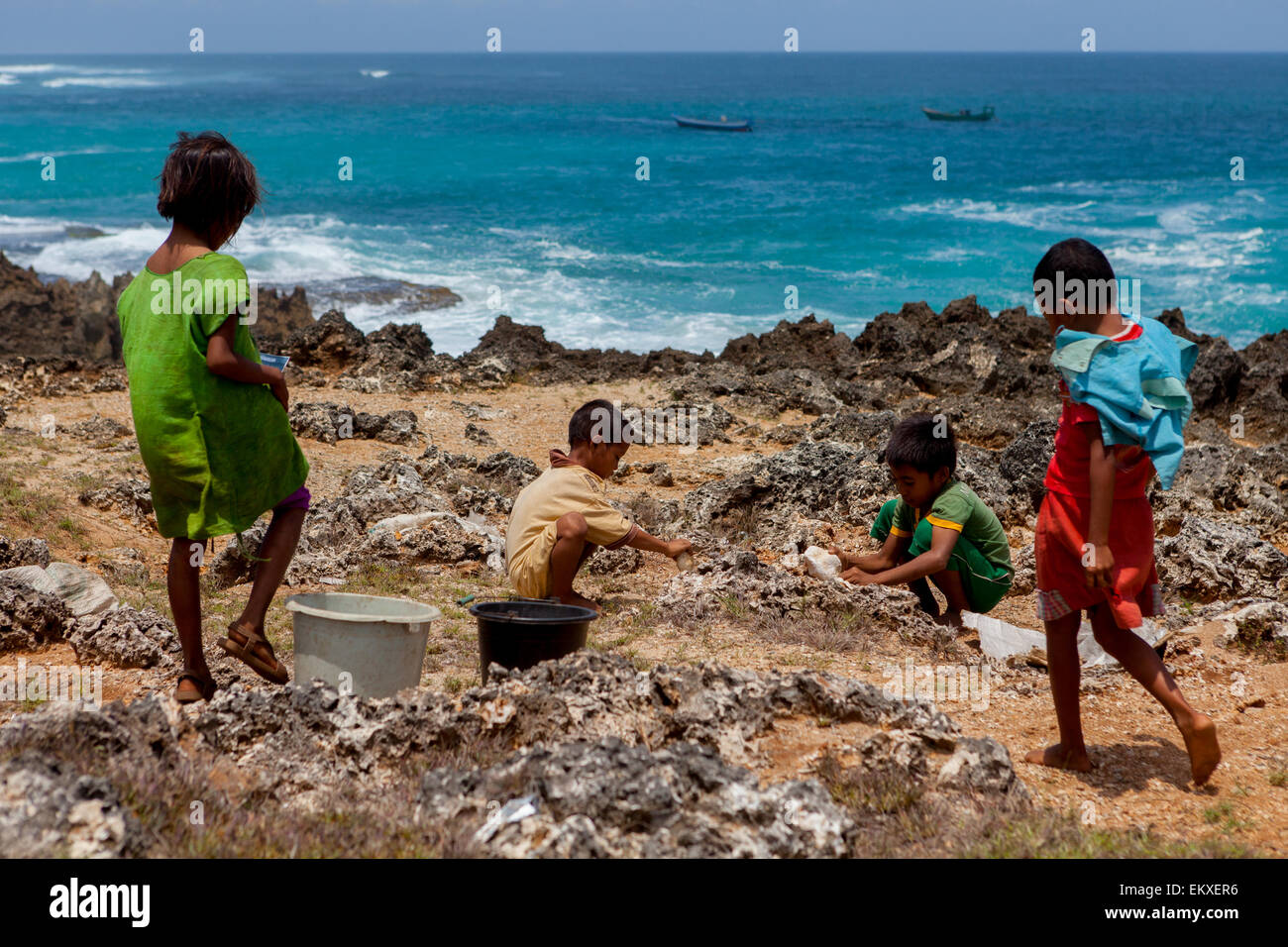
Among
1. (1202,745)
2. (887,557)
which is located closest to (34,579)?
(887,557)

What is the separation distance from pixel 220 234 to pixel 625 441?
207cm

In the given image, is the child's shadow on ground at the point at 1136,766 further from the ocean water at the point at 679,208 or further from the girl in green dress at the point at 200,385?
the ocean water at the point at 679,208

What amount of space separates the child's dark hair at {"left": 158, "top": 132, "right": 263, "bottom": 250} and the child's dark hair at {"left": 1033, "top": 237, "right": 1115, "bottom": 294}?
94.9 inches

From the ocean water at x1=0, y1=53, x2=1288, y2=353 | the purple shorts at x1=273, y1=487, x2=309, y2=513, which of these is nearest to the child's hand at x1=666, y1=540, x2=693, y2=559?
the purple shorts at x1=273, y1=487, x2=309, y2=513

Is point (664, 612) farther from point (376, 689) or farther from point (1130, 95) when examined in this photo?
point (1130, 95)

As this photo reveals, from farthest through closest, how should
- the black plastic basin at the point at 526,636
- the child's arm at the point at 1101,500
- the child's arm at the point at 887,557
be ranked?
1. the child's arm at the point at 887,557
2. the black plastic basin at the point at 526,636
3. the child's arm at the point at 1101,500

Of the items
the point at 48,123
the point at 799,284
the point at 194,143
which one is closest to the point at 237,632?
the point at 194,143

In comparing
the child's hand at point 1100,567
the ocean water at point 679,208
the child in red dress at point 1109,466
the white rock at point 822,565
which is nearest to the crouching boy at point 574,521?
the white rock at point 822,565

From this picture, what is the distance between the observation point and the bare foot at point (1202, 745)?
3189 mm

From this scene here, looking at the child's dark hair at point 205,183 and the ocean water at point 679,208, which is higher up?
the ocean water at point 679,208

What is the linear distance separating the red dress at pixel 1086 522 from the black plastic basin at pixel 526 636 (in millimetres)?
1503

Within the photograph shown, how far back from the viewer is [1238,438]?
37.4ft

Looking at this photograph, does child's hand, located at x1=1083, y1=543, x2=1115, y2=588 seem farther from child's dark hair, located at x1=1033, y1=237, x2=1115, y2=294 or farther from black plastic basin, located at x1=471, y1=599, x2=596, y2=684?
black plastic basin, located at x1=471, y1=599, x2=596, y2=684

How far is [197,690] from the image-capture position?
352 centimetres
